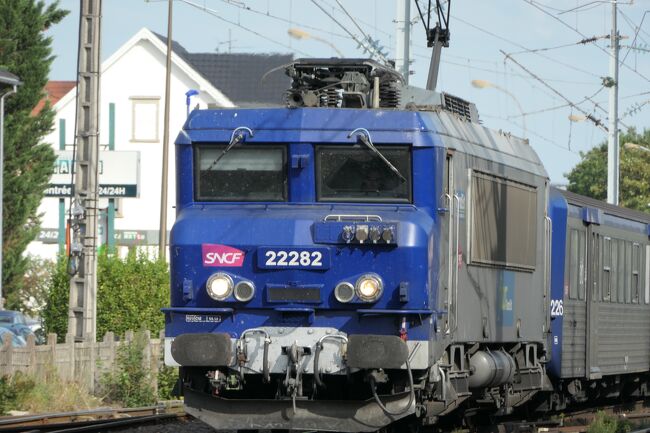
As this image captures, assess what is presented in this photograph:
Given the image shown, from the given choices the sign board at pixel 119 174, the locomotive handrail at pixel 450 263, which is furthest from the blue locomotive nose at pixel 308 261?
the sign board at pixel 119 174

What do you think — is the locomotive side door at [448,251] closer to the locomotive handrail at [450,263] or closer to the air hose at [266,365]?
the locomotive handrail at [450,263]

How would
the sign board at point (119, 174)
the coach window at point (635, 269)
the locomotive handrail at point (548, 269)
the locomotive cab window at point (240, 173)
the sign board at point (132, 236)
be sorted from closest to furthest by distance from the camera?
the locomotive cab window at point (240, 173), the locomotive handrail at point (548, 269), the coach window at point (635, 269), the sign board at point (119, 174), the sign board at point (132, 236)

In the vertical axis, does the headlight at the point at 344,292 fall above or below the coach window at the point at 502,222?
below

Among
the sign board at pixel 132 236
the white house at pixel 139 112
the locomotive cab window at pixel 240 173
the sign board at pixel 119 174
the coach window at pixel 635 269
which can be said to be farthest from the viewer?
the white house at pixel 139 112

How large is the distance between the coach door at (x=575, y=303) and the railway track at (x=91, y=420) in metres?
4.99

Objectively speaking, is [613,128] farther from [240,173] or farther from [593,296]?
[240,173]

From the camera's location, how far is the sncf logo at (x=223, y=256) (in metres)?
12.7

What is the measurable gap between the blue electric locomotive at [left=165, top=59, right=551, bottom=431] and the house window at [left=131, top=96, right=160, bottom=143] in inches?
1743

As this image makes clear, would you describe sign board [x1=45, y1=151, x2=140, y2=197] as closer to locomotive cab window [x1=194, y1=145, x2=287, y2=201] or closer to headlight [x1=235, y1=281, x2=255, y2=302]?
locomotive cab window [x1=194, y1=145, x2=287, y2=201]

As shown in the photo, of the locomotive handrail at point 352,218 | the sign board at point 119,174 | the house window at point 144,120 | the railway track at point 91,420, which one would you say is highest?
the house window at point 144,120

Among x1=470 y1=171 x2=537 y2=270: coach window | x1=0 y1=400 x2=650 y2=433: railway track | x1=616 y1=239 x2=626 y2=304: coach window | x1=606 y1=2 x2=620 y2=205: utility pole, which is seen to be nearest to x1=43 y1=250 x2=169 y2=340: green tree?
x1=0 y1=400 x2=650 y2=433: railway track

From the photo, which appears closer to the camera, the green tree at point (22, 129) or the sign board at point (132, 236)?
the green tree at point (22, 129)

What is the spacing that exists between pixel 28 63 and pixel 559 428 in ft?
86.9

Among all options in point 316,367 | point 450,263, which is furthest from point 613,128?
point 316,367
